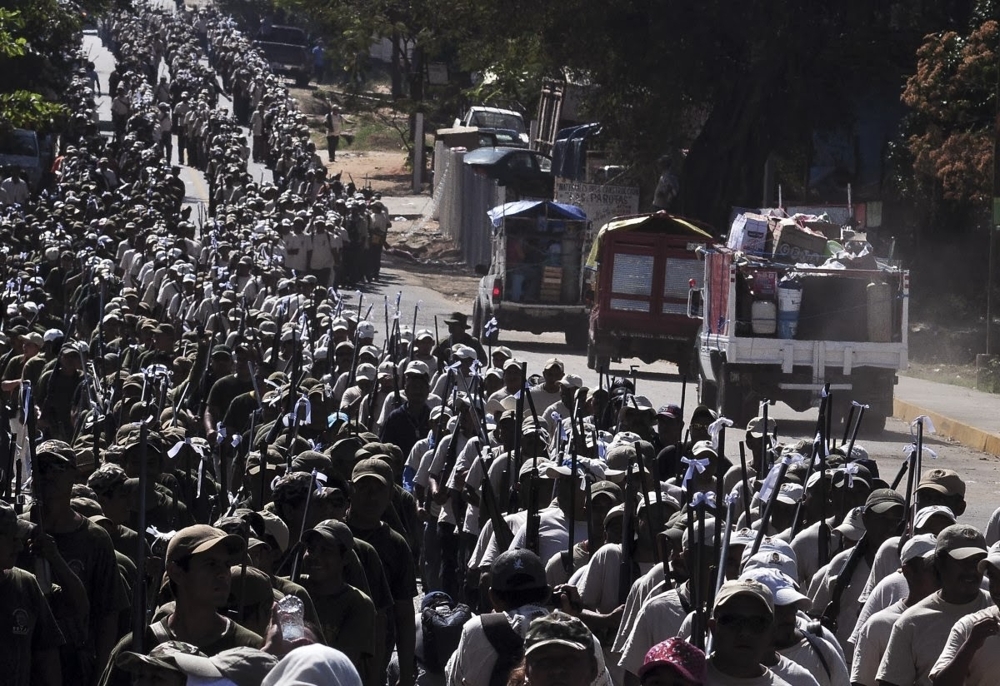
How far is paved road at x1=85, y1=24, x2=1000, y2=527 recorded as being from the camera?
1808 cm

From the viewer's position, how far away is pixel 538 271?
1133 inches

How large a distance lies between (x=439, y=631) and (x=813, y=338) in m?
13.6

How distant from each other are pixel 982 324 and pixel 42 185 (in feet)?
61.9

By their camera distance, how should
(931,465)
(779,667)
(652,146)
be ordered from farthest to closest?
(652,146) < (931,465) < (779,667)

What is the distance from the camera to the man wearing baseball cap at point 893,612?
259 inches

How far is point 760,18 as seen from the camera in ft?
106

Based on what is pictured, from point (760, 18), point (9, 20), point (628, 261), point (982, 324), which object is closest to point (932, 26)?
point (760, 18)

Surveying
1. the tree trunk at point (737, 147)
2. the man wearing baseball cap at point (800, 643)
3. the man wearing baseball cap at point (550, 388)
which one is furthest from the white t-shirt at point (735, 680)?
the tree trunk at point (737, 147)

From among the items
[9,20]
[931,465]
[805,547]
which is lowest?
[931,465]

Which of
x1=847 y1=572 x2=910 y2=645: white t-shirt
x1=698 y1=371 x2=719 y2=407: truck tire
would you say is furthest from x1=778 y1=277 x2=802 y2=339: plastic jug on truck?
x1=847 y1=572 x2=910 y2=645: white t-shirt

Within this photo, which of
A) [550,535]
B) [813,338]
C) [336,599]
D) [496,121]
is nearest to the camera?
[336,599]

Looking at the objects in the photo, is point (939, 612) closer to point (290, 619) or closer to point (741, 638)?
point (741, 638)

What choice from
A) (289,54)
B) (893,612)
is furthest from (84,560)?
(289,54)

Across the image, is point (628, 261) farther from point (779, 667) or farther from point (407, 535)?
point (779, 667)
